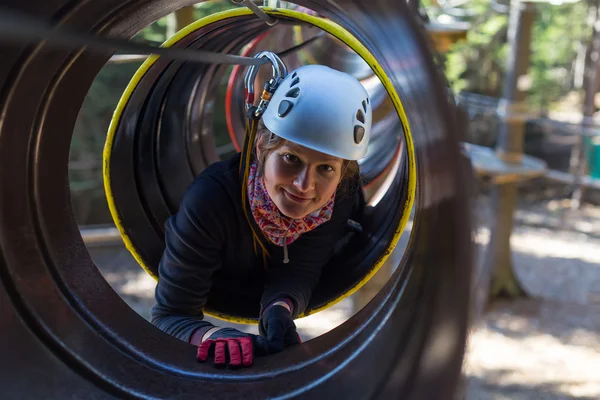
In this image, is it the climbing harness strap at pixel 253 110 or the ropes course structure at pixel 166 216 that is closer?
the ropes course structure at pixel 166 216

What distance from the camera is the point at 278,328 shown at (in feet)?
3.60

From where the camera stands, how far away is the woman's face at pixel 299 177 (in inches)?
41.3

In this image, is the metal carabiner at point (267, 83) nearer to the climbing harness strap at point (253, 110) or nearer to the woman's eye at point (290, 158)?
the climbing harness strap at point (253, 110)

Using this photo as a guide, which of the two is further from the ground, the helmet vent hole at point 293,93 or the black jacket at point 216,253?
the helmet vent hole at point 293,93

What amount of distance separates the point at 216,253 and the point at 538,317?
11.0 feet

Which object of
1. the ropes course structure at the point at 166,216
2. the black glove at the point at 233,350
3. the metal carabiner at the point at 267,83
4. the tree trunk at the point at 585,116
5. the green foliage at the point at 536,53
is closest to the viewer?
the ropes course structure at the point at 166,216

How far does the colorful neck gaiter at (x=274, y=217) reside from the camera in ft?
3.77

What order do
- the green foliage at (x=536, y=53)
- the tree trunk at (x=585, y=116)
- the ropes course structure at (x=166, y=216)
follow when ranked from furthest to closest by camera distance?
the green foliage at (x=536, y=53), the tree trunk at (x=585, y=116), the ropes course structure at (x=166, y=216)

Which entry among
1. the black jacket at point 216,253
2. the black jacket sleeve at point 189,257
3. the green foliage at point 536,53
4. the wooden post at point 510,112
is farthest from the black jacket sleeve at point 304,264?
the green foliage at point 536,53

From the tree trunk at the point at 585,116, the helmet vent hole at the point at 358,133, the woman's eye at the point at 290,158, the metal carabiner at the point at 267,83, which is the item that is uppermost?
the tree trunk at the point at 585,116

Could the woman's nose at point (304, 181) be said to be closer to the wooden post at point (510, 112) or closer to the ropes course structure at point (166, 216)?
the ropes course structure at point (166, 216)

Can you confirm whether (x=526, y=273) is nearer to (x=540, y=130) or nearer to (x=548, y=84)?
(x=540, y=130)

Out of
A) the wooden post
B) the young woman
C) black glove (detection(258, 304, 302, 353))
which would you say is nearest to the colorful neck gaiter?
the young woman

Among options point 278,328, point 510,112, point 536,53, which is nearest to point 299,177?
point 278,328
